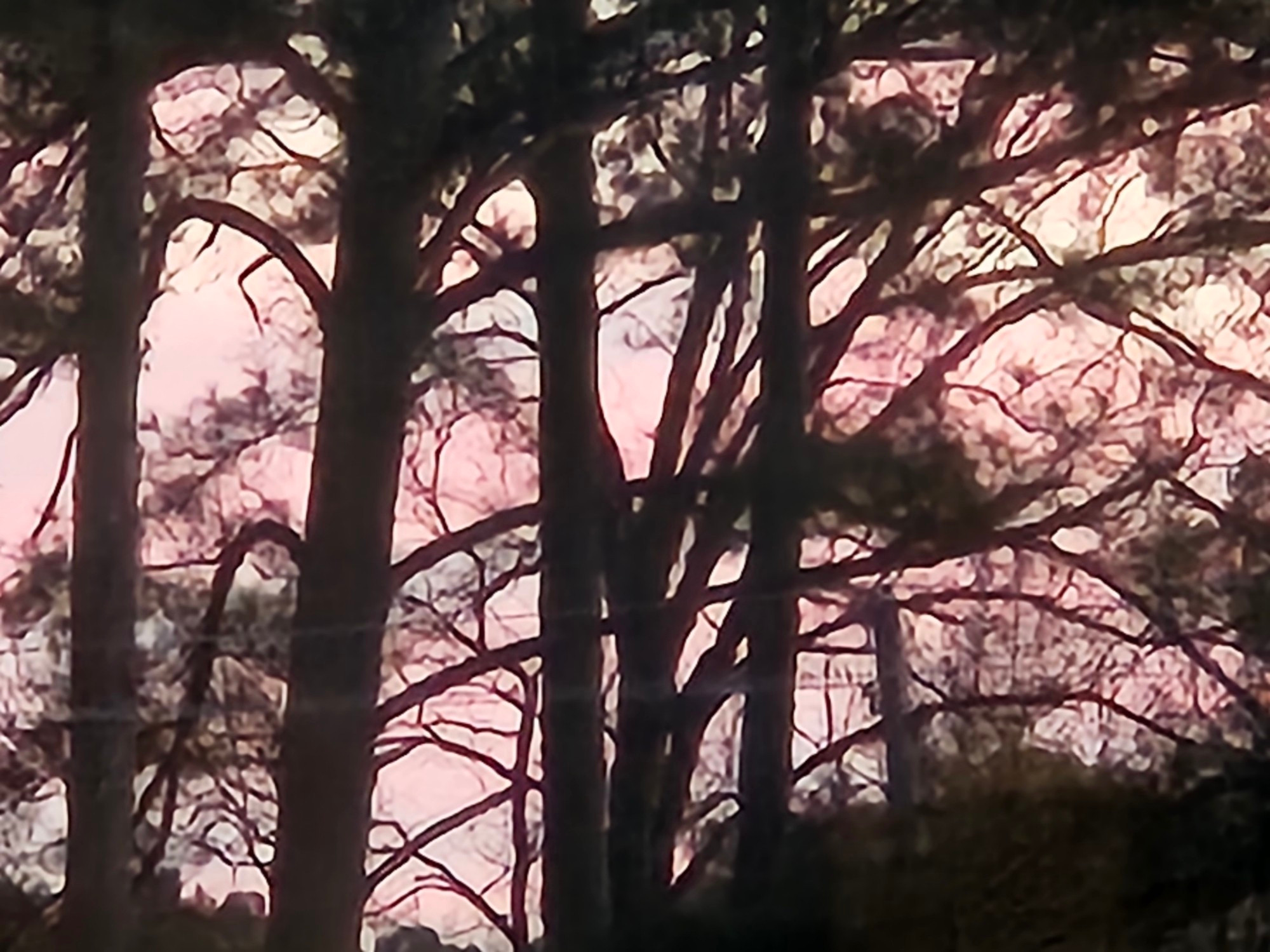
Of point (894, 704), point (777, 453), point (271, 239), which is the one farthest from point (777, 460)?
point (271, 239)

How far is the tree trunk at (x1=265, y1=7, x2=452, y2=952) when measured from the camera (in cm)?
66

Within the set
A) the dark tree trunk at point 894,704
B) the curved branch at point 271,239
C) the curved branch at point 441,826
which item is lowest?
the curved branch at point 441,826

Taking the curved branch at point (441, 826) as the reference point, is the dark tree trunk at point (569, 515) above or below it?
above

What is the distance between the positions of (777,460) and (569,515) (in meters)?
0.09

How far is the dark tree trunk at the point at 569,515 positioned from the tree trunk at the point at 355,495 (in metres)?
0.05

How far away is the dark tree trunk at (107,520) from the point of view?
2.17 ft

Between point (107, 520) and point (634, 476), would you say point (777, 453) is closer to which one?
point (634, 476)

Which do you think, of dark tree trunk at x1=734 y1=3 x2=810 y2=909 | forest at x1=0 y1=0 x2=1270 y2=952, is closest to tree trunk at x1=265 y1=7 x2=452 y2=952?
forest at x1=0 y1=0 x2=1270 y2=952

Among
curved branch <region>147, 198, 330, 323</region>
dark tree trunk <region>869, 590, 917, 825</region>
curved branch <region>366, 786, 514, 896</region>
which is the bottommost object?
curved branch <region>366, 786, 514, 896</region>

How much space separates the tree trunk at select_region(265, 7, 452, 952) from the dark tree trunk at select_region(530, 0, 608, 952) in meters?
0.05

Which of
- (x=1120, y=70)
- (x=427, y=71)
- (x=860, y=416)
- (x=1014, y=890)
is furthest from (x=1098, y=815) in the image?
(x=427, y=71)

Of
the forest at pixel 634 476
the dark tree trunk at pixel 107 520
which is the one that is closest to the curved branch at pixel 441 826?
the forest at pixel 634 476

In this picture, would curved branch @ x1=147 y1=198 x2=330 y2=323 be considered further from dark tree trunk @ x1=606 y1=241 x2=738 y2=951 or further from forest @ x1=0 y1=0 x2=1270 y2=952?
dark tree trunk @ x1=606 y1=241 x2=738 y2=951

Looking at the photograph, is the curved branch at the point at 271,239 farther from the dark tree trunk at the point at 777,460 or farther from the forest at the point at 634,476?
the dark tree trunk at the point at 777,460
